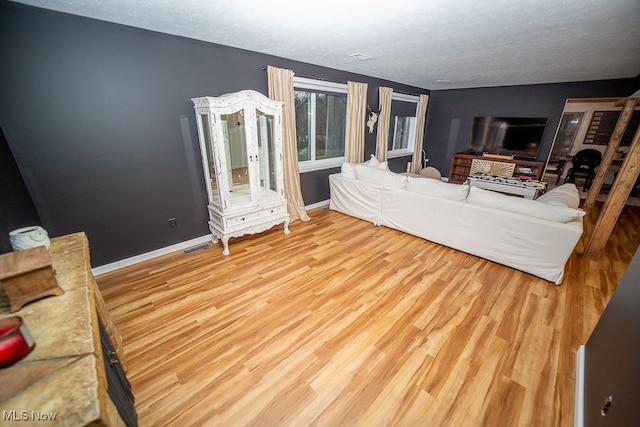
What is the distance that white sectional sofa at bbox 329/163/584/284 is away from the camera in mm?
2297

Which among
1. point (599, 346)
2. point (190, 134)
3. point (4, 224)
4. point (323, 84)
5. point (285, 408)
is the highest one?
point (323, 84)

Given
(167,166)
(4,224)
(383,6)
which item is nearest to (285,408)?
(4,224)

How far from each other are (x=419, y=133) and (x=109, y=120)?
600 centimetres

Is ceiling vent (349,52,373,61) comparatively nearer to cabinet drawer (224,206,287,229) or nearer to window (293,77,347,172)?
window (293,77,347,172)

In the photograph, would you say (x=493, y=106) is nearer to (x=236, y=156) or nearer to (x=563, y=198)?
(x=563, y=198)

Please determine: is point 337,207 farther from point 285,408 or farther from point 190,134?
point 285,408

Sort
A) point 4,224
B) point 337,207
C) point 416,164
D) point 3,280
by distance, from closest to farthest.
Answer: point 3,280 → point 4,224 → point 337,207 → point 416,164

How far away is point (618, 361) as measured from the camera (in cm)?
108

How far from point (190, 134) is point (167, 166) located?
0.43 metres

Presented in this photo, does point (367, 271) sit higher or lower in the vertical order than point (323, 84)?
lower

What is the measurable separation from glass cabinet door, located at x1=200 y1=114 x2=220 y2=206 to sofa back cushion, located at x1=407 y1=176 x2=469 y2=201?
2380 mm

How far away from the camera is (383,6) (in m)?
1.71

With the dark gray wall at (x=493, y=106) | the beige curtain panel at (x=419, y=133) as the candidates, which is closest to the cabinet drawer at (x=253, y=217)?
the beige curtain panel at (x=419, y=133)

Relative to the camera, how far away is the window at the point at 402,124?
17.6 feet
